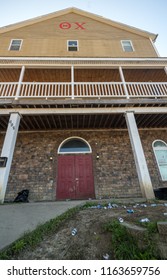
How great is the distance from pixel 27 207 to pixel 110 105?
192 inches

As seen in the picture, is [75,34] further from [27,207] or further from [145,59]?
[27,207]

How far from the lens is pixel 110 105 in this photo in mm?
6395

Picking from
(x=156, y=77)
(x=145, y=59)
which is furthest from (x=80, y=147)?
(x=156, y=77)

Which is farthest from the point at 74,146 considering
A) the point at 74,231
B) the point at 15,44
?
the point at 15,44

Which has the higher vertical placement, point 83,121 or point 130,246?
point 83,121

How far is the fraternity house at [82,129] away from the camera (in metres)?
6.20

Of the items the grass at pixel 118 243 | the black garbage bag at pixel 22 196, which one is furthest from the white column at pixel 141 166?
the black garbage bag at pixel 22 196

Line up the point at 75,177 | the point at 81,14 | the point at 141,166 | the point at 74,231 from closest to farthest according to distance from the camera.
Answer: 1. the point at 74,231
2. the point at 141,166
3. the point at 75,177
4. the point at 81,14

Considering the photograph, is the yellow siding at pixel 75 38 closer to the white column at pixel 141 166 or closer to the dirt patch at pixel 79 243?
the white column at pixel 141 166

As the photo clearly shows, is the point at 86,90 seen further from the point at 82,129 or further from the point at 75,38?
the point at 75,38

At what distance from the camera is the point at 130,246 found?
79.5 inches

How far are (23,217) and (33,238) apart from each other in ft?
3.32

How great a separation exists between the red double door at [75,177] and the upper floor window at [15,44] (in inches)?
319

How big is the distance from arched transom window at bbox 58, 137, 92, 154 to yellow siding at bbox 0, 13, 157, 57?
5797mm
